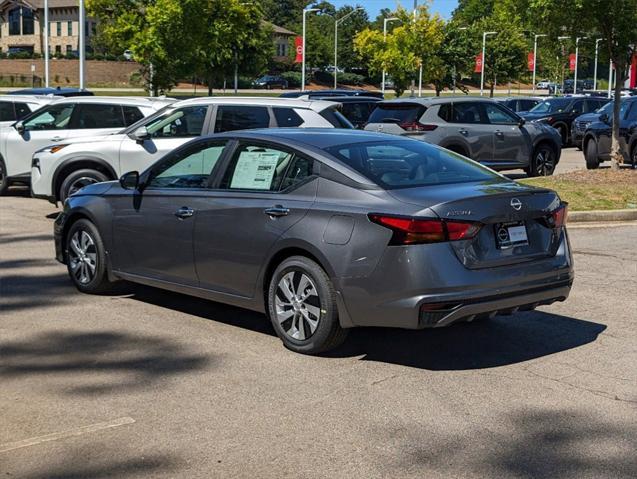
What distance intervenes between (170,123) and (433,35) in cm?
4195

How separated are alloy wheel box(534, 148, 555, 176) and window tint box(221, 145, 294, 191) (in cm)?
1379

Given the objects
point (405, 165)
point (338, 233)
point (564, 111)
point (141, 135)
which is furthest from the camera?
point (564, 111)

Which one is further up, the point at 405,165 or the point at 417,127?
the point at 417,127

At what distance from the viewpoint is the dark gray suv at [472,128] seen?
19.2 meters

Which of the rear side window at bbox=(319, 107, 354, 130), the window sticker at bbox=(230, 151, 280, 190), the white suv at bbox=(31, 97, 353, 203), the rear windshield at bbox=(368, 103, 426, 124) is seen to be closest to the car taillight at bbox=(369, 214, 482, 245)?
the window sticker at bbox=(230, 151, 280, 190)

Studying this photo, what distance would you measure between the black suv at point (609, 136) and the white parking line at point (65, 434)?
17.1 metres

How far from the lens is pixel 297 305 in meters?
6.84

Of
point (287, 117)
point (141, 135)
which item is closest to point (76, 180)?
point (141, 135)

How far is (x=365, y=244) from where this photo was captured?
20.9ft

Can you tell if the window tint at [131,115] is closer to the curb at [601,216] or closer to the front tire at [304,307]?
the curb at [601,216]

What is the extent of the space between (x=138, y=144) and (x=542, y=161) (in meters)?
9.89

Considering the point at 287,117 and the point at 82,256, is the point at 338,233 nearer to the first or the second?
the point at 82,256

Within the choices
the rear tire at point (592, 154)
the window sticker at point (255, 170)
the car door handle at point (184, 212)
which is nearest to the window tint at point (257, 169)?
the window sticker at point (255, 170)

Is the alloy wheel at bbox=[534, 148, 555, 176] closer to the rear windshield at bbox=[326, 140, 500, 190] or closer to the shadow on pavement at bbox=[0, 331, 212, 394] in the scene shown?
the rear windshield at bbox=[326, 140, 500, 190]
